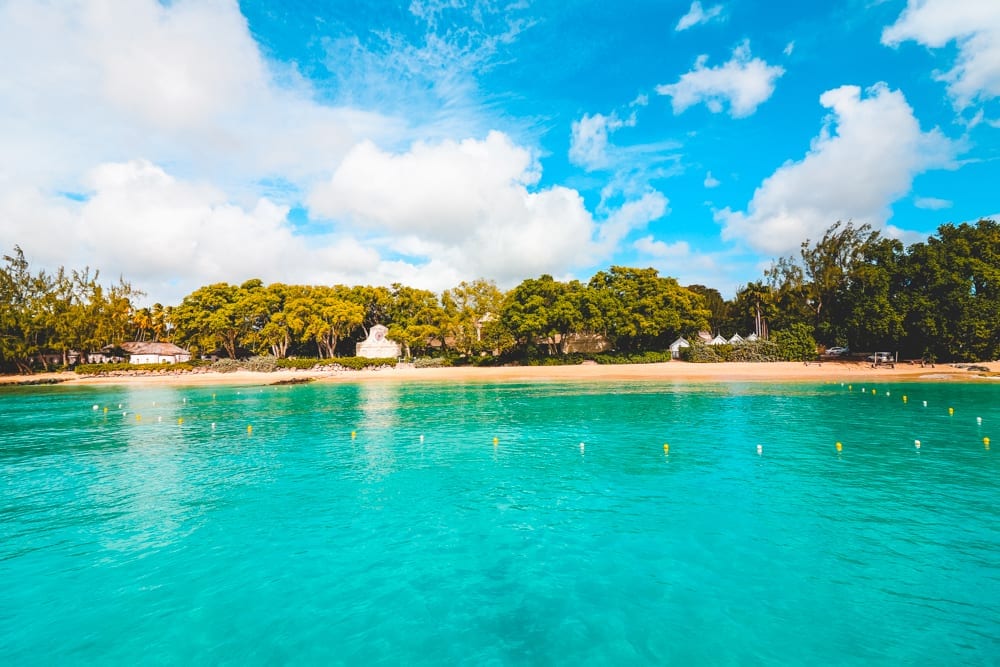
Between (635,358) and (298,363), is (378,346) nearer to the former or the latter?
(298,363)

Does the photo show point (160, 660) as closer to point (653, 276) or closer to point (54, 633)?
point (54, 633)

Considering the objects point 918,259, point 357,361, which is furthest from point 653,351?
point 357,361

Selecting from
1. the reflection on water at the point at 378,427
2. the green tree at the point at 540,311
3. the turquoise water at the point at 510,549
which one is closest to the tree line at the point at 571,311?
the green tree at the point at 540,311

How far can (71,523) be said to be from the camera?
13.4 m

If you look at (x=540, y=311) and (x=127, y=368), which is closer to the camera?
(x=540, y=311)

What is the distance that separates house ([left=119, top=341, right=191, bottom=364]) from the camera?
7869cm

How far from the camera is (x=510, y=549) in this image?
1123 centimetres

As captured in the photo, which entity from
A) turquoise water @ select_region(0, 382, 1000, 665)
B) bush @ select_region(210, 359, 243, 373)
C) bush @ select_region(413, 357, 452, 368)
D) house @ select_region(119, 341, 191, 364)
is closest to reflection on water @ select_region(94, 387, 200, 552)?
turquoise water @ select_region(0, 382, 1000, 665)

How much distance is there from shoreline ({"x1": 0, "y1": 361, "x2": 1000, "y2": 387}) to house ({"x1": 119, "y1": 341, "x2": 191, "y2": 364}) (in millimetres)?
8905

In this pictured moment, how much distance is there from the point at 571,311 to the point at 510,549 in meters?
56.2

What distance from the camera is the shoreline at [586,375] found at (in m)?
49.8

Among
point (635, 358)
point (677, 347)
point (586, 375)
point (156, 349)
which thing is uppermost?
point (156, 349)

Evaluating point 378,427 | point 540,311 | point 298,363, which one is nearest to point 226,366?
point 298,363

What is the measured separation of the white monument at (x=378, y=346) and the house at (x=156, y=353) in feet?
99.7
